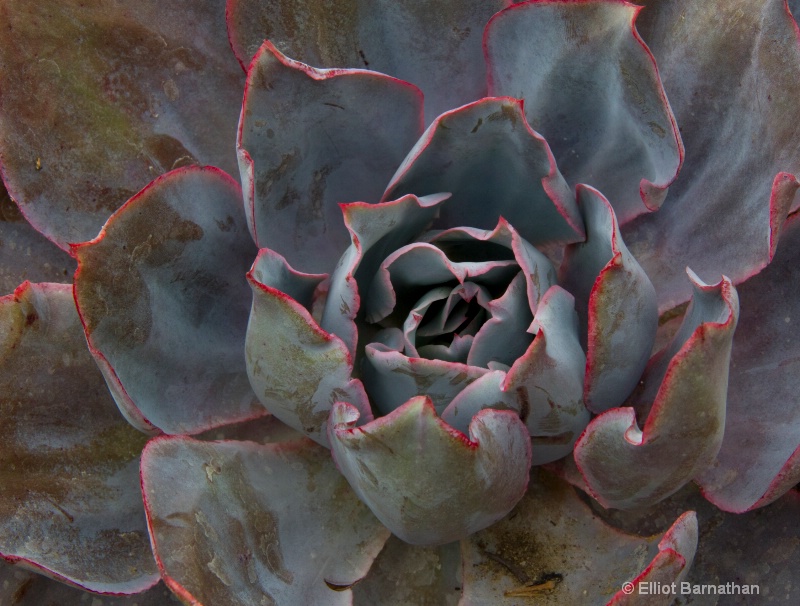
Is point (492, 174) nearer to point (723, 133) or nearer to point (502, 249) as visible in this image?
point (502, 249)

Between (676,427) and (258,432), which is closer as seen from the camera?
(676,427)

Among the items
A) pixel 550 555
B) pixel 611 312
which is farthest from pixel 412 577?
pixel 611 312

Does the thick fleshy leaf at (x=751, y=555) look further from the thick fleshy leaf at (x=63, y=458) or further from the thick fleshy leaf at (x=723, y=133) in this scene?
the thick fleshy leaf at (x=63, y=458)

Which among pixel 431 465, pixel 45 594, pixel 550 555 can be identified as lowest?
pixel 45 594

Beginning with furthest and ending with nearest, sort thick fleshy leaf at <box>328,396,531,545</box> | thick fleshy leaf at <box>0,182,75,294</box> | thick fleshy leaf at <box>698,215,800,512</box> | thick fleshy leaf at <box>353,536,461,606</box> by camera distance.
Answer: thick fleshy leaf at <box>0,182,75,294</box> < thick fleshy leaf at <box>353,536,461,606</box> < thick fleshy leaf at <box>698,215,800,512</box> < thick fleshy leaf at <box>328,396,531,545</box>

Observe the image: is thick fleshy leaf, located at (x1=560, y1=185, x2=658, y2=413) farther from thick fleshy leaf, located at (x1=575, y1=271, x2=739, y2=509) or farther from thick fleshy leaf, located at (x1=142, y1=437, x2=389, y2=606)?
thick fleshy leaf, located at (x1=142, y1=437, x2=389, y2=606)

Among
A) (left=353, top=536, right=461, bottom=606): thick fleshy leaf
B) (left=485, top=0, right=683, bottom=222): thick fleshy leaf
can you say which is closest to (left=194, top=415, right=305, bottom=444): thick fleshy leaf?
(left=353, top=536, right=461, bottom=606): thick fleshy leaf

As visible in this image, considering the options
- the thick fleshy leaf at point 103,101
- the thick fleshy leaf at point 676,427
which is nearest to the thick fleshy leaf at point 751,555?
the thick fleshy leaf at point 676,427
